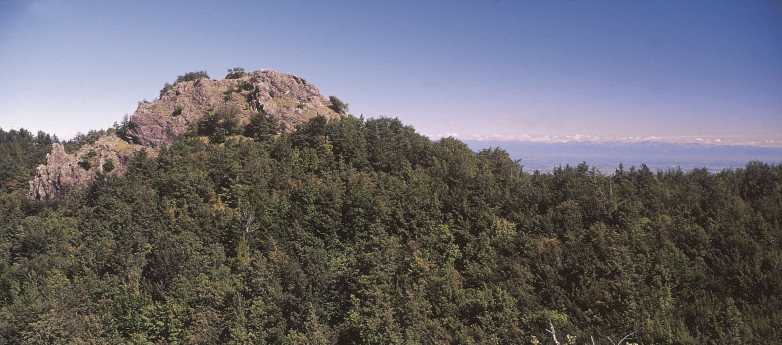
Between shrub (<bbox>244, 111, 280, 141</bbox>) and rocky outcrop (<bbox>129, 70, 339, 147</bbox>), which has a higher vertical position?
rocky outcrop (<bbox>129, 70, 339, 147</bbox>)

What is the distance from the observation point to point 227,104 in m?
85.4

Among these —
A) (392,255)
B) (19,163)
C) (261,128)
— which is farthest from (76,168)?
(392,255)

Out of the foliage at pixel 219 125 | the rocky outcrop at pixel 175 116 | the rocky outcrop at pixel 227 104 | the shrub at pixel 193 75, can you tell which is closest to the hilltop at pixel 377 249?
the rocky outcrop at pixel 175 116

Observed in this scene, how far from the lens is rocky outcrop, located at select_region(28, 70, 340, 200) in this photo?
72.5 meters

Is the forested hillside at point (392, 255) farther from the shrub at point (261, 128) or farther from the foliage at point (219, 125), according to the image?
the foliage at point (219, 125)

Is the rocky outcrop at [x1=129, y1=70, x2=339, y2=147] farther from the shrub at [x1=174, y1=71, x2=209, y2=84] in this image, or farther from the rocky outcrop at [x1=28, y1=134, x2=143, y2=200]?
the shrub at [x1=174, y1=71, x2=209, y2=84]

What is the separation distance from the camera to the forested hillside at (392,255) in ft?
115

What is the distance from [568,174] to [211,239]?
55.8 metres

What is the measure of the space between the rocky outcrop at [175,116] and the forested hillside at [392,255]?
30.8 ft

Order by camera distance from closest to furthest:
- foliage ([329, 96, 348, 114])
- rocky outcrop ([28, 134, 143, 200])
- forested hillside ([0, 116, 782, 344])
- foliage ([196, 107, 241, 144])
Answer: forested hillside ([0, 116, 782, 344])
rocky outcrop ([28, 134, 143, 200])
foliage ([196, 107, 241, 144])
foliage ([329, 96, 348, 114])

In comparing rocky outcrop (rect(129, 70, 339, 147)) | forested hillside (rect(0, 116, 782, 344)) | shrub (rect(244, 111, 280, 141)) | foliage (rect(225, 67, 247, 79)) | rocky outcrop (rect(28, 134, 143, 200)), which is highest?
foliage (rect(225, 67, 247, 79))

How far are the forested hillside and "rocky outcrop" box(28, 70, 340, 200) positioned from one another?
938 cm

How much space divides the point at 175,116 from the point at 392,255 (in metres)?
67.8

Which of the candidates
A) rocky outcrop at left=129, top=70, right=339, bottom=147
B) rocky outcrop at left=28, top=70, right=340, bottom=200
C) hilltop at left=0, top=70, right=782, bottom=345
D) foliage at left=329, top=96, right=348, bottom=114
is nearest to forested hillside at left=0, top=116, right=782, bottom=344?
hilltop at left=0, top=70, right=782, bottom=345
